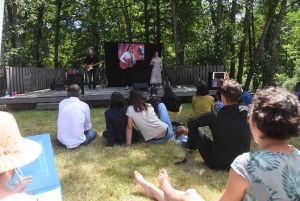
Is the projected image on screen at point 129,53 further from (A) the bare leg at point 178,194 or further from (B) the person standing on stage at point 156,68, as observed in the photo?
(A) the bare leg at point 178,194

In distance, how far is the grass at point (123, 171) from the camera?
8.38 ft

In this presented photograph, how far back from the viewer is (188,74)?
1135 centimetres

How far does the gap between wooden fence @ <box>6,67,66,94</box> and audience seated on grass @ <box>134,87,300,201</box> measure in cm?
832

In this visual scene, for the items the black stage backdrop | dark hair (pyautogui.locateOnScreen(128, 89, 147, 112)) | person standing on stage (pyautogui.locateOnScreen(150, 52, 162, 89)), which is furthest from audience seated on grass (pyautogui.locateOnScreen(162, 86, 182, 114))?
the black stage backdrop

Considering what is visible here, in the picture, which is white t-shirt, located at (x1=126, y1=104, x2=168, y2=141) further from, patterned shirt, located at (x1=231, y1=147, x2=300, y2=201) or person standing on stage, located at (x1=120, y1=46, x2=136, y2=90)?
person standing on stage, located at (x1=120, y1=46, x2=136, y2=90)

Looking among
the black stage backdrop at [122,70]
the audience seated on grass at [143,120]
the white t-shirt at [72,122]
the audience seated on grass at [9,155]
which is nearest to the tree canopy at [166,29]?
the black stage backdrop at [122,70]

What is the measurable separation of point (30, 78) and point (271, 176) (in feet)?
32.3

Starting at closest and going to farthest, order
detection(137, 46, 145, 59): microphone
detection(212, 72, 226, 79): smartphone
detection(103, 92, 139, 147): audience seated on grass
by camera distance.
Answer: detection(103, 92, 139, 147): audience seated on grass → detection(212, 72, 226, 79): smartphone → detection(137, 46, 145, 59): microphone

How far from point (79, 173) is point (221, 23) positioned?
982 centimetres

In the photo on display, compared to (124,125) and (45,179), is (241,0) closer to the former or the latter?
(124,125)

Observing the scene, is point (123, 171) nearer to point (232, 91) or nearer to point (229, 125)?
point (229, 125)

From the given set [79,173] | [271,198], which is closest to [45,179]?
[79,173]

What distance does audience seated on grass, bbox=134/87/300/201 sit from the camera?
118 centimetres

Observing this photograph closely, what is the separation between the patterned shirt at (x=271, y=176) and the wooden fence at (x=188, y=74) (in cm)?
988
